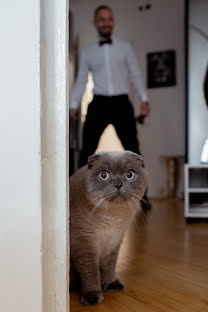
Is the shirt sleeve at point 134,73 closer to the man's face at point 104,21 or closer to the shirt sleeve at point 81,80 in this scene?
the man's face at point 104,21

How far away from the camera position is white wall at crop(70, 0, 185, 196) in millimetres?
4312

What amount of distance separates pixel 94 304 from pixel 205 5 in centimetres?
300

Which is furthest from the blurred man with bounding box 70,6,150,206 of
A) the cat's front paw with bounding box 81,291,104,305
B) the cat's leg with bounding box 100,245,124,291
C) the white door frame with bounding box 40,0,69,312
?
the white door frame with bounding box 40,0,69,312

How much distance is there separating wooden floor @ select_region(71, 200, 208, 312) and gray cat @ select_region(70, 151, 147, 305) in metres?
0.10

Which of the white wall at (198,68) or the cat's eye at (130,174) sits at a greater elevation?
the white wall at (198,68)

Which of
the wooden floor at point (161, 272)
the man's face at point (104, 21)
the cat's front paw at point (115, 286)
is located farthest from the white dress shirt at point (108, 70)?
the cat's front paw at point (115, 286)

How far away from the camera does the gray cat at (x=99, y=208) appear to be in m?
1.04

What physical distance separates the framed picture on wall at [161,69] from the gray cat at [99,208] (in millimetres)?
3483

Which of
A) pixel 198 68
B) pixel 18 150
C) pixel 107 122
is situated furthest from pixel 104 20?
pixel 18 150

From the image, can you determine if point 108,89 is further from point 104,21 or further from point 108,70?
point 104,21

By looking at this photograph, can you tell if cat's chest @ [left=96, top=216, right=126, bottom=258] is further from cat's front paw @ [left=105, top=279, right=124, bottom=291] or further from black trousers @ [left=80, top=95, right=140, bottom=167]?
black trousers @ [left=80, top=95, right=140, bottom=167]

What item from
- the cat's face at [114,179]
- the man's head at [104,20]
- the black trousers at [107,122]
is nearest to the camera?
the cat's face at [114,179]

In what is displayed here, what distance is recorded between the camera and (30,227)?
0.66 meters

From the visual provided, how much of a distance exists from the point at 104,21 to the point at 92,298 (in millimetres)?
2141
